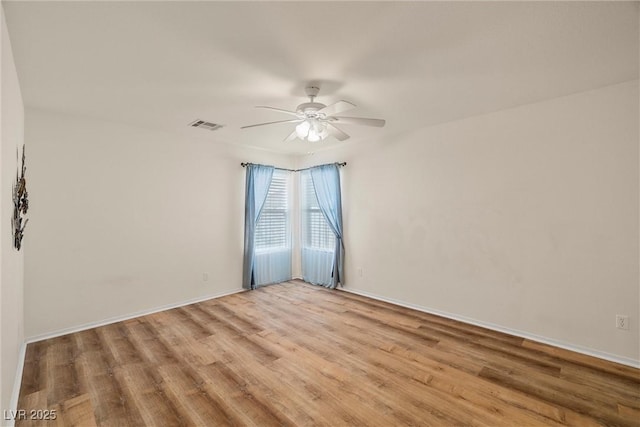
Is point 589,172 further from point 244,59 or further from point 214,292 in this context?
point 214,292

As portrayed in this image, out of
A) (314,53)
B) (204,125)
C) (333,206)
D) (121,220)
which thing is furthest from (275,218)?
(314,53)

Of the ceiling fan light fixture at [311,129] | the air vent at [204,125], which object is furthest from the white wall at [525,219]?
the air vent at [204,125]

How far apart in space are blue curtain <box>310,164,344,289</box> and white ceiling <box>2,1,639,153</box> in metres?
1.80

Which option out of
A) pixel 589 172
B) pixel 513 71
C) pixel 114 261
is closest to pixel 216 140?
pixel 114 261

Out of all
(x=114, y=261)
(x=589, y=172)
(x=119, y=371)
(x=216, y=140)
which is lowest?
(x=119, y=371)

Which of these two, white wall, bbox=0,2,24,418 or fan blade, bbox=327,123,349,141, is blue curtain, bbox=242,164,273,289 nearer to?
fan blade, bbox=327,123,349,141

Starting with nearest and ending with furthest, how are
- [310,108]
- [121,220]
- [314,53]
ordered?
[314,53]
[310,108]
[121,220]

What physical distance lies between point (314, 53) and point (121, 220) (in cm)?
311

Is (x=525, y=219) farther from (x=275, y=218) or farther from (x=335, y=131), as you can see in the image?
(x=275, y=218)

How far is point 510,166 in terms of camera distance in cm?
309

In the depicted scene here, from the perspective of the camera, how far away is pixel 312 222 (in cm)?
535

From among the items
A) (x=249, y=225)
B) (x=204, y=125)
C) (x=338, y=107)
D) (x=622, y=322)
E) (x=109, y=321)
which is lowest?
(x=109, y=321)

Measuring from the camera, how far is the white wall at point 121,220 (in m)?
3.03

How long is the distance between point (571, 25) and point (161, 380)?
380 cm
